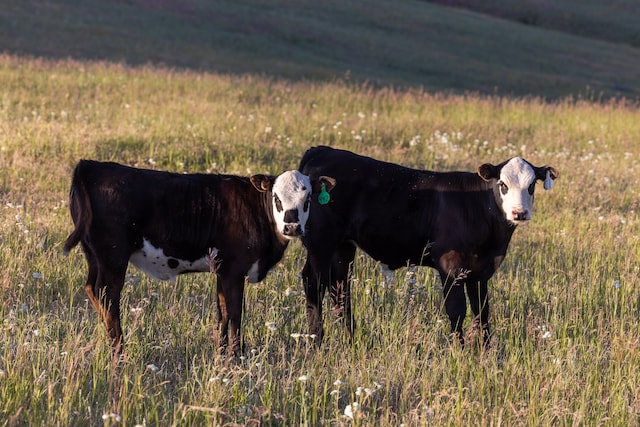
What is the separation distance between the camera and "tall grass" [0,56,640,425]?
564 cm

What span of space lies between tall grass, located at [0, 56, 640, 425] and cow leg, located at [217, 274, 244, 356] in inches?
5.5

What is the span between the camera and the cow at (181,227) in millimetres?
6824

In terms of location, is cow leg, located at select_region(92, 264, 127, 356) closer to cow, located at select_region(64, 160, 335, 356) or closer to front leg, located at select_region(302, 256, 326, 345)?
cow, located at select_region(64, 160, 335, 356)

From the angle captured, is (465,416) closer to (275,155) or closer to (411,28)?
(275,155)

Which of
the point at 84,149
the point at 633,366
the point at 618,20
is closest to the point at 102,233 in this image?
the point at 633,366

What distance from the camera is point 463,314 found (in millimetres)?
7465

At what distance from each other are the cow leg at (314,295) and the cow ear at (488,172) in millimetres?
1457

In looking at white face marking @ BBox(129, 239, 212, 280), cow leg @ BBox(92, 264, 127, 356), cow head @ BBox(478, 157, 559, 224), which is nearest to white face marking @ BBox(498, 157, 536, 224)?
cow head @ BBox(478, 157, 559, 224)

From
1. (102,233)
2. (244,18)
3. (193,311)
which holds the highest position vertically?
(244,18)

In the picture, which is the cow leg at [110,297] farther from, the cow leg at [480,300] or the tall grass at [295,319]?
the cow leg at [480,300]

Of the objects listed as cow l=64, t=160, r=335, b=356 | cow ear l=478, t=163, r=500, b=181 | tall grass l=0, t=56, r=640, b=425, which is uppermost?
cow ear l=478, t=163, r=500, b=181

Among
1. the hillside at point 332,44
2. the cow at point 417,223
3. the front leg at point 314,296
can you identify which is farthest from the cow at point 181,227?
the hillside at point 332,44

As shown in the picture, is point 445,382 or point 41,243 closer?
point 445,382

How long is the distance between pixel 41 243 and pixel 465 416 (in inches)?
172
